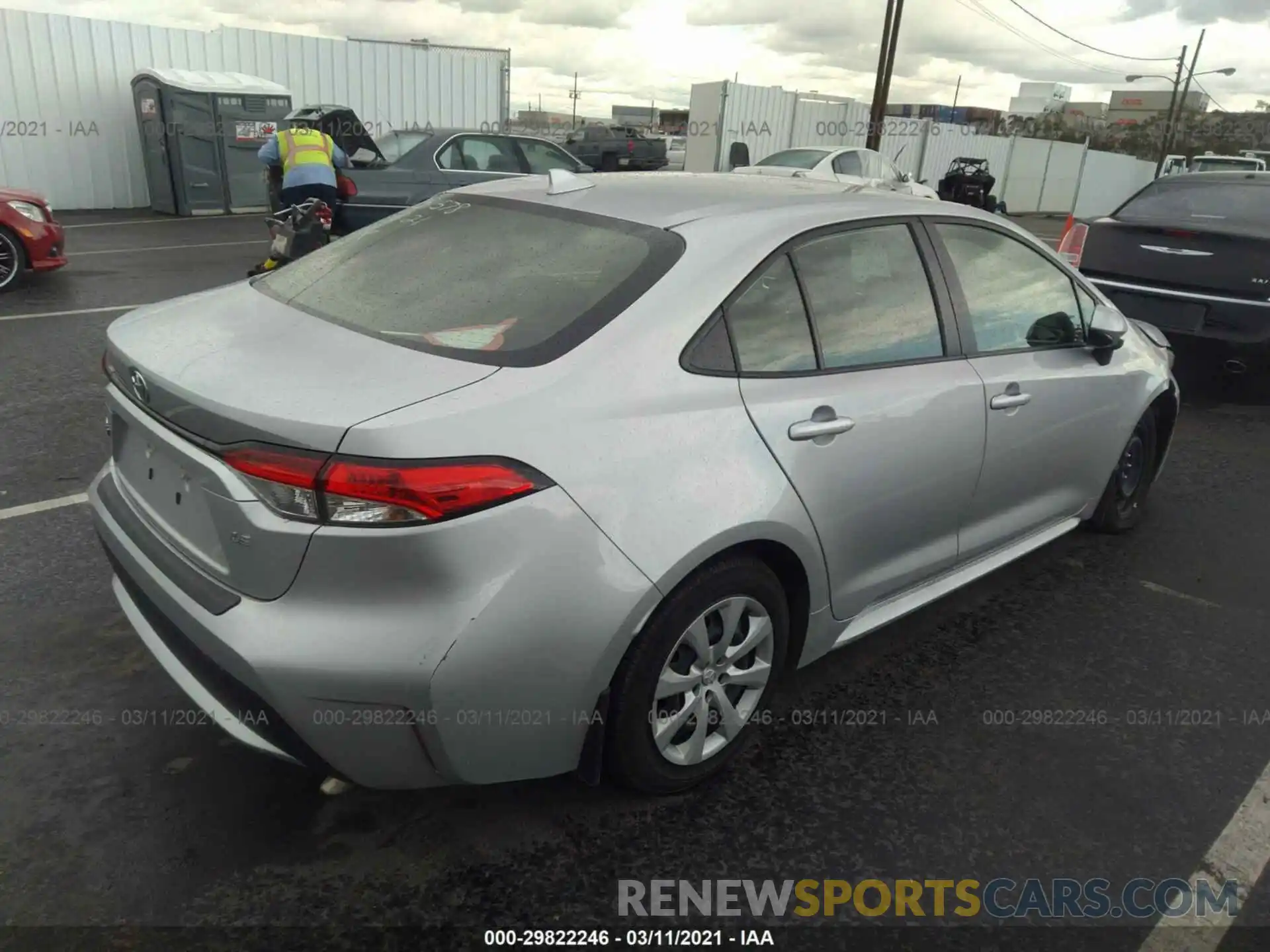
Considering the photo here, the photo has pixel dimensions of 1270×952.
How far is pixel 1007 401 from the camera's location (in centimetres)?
315

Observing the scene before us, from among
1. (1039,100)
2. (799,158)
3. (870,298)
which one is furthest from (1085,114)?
(870,298)

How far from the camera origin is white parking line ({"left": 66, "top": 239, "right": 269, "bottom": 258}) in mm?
10789

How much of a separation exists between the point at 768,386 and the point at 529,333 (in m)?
0.65

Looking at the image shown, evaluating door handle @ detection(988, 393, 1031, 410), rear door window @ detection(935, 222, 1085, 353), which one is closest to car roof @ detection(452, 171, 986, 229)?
rear door window @ detection(935, 222, 1085, 353)

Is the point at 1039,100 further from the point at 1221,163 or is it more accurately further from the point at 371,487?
the point at 371,487

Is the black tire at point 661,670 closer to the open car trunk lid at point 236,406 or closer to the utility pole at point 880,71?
the open car trunk lid at point 236,406

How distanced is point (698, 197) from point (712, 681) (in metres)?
1.46

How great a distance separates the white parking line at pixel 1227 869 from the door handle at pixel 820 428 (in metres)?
1.42

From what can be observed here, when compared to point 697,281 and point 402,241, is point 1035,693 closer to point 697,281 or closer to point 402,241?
point 697,281

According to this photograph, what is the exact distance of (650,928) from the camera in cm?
215

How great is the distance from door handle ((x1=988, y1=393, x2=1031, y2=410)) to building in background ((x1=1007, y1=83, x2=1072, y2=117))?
76143 millimetres

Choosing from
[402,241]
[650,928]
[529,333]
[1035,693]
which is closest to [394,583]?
[529,333]

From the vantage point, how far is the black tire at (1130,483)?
423 cm

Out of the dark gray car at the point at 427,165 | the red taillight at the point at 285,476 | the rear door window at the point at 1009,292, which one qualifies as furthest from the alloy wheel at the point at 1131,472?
the dark gray car at the point at 427,165
